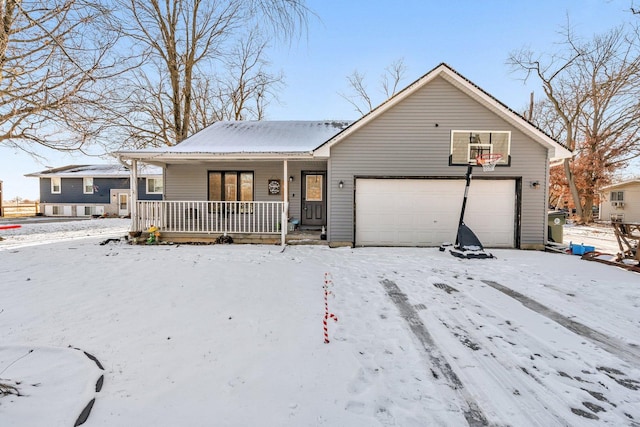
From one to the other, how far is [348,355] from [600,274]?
7092 millimetres

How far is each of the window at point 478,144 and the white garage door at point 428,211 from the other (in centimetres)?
86

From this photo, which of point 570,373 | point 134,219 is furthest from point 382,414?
point 134,219

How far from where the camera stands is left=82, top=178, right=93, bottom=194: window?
23.3m

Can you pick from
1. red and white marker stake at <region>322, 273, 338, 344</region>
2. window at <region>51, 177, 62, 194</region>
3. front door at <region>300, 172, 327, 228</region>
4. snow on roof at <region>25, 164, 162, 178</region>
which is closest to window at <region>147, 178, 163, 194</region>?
snow on roof at <region>25, 164, 162, 178</region>

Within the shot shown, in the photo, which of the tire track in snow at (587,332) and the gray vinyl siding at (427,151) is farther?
the gray vinyl siding at (427,151)

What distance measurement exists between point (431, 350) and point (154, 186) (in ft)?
79.2

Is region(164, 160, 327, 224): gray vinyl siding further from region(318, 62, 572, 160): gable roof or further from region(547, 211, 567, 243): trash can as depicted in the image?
region(547, 211, 567, 243): trash can

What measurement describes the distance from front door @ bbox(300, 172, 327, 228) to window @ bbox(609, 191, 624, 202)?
27846 mm

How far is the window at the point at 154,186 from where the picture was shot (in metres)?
22.5

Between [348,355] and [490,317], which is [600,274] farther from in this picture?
[348,355]

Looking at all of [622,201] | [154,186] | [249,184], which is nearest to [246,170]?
[249,184]

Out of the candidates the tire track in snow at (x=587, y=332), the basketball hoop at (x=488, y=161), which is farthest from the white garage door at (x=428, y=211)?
the tire track in snow at (x=587, y=332)

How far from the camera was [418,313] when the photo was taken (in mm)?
4535

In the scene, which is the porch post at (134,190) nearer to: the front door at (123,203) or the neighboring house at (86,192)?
the neighboring house at (86,192)
